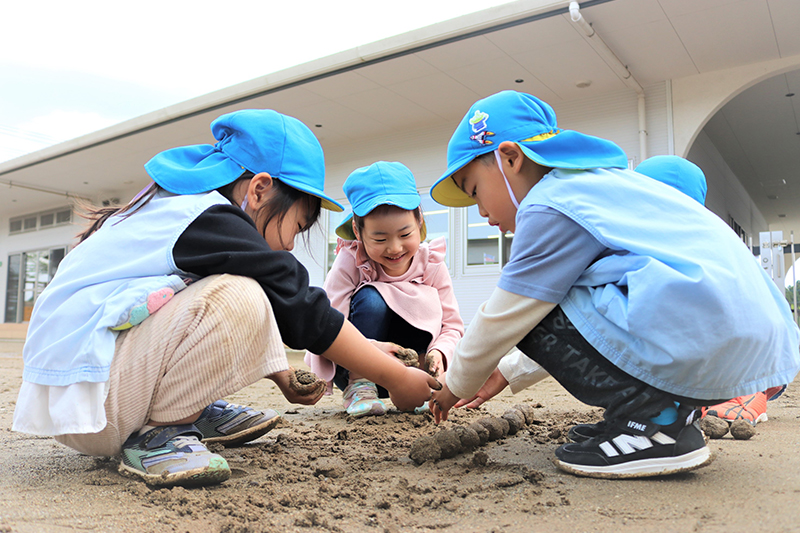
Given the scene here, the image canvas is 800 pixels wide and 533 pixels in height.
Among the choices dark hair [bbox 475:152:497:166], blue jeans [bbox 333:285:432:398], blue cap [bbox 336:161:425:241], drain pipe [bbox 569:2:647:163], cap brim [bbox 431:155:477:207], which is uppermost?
drain pipe [bbox 569:2:647:163]

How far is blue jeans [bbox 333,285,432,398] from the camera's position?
251 centimetres

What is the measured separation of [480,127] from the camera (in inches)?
62.2

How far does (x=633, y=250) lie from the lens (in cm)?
124

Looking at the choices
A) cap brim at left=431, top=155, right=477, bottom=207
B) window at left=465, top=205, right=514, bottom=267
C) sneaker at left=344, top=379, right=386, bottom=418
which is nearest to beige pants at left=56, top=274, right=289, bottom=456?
cap brim at left=431, top=155, right=477, bottom=207

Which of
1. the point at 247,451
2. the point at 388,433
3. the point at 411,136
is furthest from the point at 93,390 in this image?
the point at 411,136

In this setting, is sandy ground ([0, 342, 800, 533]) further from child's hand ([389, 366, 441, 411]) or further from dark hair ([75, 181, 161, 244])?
dark hair ([75, 181, 161, 244])

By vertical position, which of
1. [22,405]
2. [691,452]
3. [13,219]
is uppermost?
[13,219]

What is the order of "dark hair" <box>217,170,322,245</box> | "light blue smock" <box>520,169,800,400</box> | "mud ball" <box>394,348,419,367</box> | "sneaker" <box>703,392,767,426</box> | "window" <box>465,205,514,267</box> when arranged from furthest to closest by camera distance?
"window" <box>465,205,514,267</box> < "mud ball" <box>394,348,419,367</box> < "sneaker" <box>703,392,767,426</box> < "dark hair" <box>217,170,322,245</box> < "light blue smock" <box>520,169,800,400</box>

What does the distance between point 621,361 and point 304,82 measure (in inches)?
251

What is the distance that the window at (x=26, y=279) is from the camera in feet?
49.5

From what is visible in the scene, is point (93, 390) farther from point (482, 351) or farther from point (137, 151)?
point (137, 151)

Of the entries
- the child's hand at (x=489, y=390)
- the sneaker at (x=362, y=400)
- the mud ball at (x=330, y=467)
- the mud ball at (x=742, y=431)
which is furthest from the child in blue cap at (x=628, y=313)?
the sneaker at (x=362, y=400)

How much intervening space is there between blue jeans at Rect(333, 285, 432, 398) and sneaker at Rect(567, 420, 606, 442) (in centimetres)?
110

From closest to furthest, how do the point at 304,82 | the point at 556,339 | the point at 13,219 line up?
the point at 556,339 < the point at 304,82 < the point at 13,219
